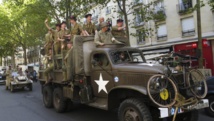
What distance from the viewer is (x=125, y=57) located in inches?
292

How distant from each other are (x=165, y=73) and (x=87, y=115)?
3.83m

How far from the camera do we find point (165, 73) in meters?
5.95

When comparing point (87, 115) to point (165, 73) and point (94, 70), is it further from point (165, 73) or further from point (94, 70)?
point (165, 73)

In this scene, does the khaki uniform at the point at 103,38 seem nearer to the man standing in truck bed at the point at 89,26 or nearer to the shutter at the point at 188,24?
the man standing in truck bed at the point at 89,26

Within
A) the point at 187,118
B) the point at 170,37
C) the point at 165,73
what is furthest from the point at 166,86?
the point at 170,37

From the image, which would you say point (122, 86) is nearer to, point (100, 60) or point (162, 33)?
point (100, 60)

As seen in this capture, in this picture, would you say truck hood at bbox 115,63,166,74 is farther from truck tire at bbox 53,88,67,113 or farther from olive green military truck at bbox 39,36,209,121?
truck tire at bbox 53,88,67,113

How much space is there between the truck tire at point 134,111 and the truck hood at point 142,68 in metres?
0.74

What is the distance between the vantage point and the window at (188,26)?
85.8 ft

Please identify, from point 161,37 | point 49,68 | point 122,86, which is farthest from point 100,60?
point 161,37

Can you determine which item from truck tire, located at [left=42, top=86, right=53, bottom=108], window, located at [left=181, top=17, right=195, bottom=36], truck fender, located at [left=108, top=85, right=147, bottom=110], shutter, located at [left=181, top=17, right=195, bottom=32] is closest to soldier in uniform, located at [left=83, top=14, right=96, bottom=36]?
truck tire, located at [left=42, top=86, right=53, bottom=108]

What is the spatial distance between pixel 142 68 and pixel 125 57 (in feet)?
4.07

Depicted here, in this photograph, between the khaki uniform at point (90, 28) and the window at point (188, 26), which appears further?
the window at point (188, 26)

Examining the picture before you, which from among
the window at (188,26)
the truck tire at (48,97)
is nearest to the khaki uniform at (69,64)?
the truck tire at (48,97)
